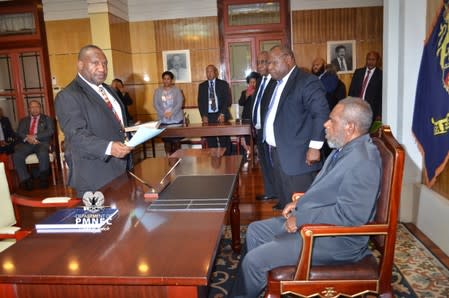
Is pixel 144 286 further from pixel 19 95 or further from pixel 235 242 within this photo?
pixel 19 95

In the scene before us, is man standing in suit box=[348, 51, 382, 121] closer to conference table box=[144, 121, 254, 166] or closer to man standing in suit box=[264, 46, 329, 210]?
conference table box=[144, 121, 254, 166]

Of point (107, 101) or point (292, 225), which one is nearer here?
point (292, 225)

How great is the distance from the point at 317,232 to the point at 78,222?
994 millimetres

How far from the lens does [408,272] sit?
8.69 ft

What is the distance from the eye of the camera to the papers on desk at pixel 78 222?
1.56 metres

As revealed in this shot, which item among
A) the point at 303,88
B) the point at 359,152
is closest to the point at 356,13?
the point at 303,88

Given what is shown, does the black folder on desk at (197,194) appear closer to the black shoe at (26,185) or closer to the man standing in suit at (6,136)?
the black shoe at (26,185)

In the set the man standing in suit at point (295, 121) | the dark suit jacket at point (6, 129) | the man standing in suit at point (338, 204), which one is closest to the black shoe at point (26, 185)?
the dark suit jacket at point (6, 129)

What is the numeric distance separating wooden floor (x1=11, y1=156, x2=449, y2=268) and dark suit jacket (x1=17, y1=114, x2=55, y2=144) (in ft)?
2.31

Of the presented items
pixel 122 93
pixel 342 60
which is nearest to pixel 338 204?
pixel 122 93

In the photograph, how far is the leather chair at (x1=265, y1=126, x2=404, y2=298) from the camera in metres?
1.69

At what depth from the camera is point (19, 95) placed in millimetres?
7375

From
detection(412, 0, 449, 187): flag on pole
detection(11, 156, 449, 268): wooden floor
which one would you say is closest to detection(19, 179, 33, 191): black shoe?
detection(11, 156, 449, 268): wooden floor

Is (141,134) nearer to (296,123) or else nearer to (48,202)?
(48,202)
